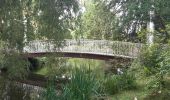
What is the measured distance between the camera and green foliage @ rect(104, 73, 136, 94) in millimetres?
13570

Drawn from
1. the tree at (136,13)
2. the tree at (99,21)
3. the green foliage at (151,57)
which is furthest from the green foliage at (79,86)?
the tree at (99,21)

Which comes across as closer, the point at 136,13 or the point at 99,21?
the point at 136,13

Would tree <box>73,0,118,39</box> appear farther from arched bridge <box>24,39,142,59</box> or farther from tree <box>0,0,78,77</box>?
tree <box>0,0,78,77</box>

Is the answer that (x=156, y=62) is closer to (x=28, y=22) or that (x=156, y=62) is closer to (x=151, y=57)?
(x=151, y=57)

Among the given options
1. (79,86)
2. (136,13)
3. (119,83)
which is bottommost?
(119,83)

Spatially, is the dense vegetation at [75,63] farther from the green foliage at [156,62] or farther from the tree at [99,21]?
the tree at [99,21]

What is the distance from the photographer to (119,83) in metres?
13.9

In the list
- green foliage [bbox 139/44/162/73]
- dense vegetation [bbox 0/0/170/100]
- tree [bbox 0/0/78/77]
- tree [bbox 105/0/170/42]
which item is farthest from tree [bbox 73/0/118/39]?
tree [bbox 0/0/78/77]

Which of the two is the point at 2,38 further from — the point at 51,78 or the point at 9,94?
the point at 9,94

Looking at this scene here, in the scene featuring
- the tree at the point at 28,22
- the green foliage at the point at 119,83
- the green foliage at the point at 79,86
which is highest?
the tree at the point at 28,22

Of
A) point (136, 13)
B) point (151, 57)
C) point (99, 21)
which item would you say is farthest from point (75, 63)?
point (99, 21)

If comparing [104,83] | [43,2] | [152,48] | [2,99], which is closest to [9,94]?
[2,99]

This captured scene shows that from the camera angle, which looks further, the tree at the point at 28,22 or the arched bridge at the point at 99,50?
the arched bridge at the point at 99,50

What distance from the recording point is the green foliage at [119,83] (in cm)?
1357
